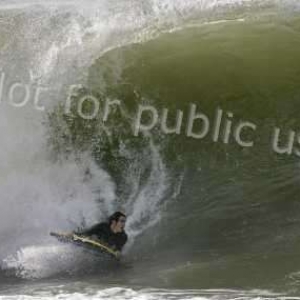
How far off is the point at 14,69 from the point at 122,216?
9.46 ft

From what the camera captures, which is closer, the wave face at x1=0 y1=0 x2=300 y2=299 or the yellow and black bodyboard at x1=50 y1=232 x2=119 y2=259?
the yellow and black bodyboard at x1=50 y1=232 x2=119 y2=259

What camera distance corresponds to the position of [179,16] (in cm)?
1025

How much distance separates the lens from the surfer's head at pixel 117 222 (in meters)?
8.48

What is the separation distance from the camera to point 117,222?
8.49 metres

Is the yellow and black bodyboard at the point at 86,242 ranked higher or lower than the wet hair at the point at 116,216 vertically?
lower

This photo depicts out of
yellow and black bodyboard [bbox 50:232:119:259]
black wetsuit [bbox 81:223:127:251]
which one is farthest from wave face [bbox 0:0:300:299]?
black wetsuit [bbox 81:223:127:251]

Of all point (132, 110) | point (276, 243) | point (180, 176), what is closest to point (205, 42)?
point (132, 110)

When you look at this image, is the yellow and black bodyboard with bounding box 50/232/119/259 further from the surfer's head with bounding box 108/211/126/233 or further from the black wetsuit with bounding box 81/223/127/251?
the surfer's head with bounding box 108/211/126/233

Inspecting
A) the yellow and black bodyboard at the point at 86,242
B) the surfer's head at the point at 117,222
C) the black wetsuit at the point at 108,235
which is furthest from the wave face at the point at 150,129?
the surfer's head at the point at 117,222

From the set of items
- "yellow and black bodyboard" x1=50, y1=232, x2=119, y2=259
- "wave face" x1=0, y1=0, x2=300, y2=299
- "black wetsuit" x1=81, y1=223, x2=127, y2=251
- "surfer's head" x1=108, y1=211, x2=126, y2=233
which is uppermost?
"wave face" x1=0, y1=0, x2=300, y2=299

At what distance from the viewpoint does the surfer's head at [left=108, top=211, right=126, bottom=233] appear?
8481 millimetres

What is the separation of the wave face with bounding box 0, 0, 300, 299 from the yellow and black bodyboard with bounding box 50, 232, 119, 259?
0.13m

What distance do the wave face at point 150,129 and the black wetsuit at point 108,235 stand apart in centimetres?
23

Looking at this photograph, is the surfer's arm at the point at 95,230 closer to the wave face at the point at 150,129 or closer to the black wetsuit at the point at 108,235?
the black wetsuit at the point at 108,235
